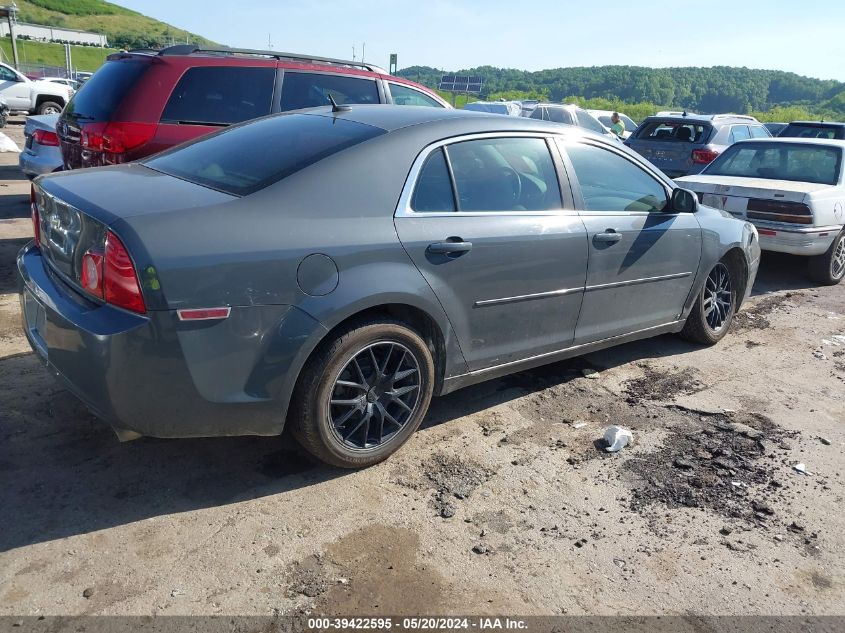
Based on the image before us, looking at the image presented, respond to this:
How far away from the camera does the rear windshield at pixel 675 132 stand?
1251cm

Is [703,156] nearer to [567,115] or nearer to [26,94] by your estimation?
[567,115]

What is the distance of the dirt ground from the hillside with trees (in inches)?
2989

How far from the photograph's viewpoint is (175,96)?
6.02 meters

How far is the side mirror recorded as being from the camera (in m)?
4.73

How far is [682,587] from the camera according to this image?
278 centimetres

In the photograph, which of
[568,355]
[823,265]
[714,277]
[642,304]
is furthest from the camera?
[823,265]

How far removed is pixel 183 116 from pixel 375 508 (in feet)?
14.2

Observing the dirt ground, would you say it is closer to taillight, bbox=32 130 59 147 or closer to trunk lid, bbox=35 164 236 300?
trunk lid, bbox=35 164 236 300

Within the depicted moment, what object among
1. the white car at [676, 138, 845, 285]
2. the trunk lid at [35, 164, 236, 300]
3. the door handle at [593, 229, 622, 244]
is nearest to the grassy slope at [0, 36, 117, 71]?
the white car at [676, 138, 845, 285]

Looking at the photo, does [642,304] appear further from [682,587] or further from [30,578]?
[30,578]

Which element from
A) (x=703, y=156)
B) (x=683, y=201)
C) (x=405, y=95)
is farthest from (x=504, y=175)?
(x=703, y=156)

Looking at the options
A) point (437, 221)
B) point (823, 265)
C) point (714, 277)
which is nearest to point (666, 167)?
point (823, 265)

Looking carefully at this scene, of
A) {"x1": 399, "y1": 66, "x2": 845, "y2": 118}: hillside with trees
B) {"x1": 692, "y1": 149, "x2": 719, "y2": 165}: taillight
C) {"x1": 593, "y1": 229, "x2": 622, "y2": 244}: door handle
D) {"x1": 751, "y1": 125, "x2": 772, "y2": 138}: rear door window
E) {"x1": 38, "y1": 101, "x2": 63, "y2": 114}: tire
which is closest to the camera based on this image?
{"x1": 593, "y1": 229, "x2": 622, "y2": 244}: door handle

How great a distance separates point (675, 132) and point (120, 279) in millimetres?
12070
